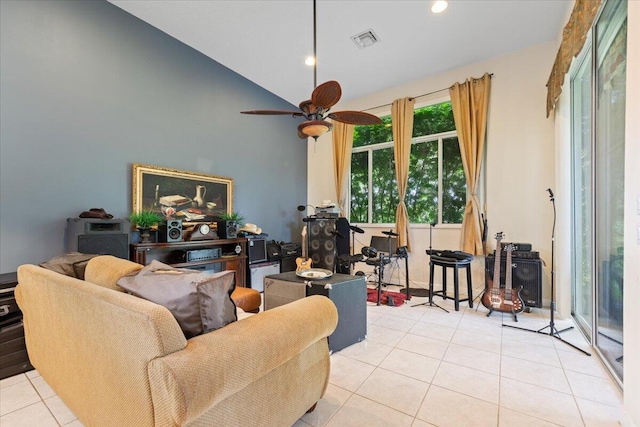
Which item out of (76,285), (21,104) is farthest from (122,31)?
(76,285)

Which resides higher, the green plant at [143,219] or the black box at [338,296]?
the green plant at [143,219]

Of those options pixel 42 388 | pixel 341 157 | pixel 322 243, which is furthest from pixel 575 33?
pixel 42 388

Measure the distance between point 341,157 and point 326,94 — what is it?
125 inches

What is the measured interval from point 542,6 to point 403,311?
3.74 meters

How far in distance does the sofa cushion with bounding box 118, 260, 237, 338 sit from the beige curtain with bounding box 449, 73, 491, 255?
368cm

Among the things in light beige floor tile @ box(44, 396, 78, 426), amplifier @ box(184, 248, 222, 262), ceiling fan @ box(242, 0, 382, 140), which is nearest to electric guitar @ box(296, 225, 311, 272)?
amplifier @ box(184, 248, 222, 262)

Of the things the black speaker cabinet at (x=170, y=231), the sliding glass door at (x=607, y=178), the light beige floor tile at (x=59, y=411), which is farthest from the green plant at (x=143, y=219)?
the sliding glass door at (x=607, y=178)

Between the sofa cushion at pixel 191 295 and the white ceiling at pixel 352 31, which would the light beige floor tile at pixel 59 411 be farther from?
the white ceiling at pixel 352 31

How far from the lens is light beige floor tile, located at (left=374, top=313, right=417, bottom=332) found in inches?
117

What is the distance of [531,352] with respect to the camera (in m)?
2.40

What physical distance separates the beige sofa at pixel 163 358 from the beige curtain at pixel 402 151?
3.35 m

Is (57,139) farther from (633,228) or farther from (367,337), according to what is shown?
(633,228)

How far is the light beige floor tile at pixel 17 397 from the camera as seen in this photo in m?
1.71

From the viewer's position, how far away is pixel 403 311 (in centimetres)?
348
